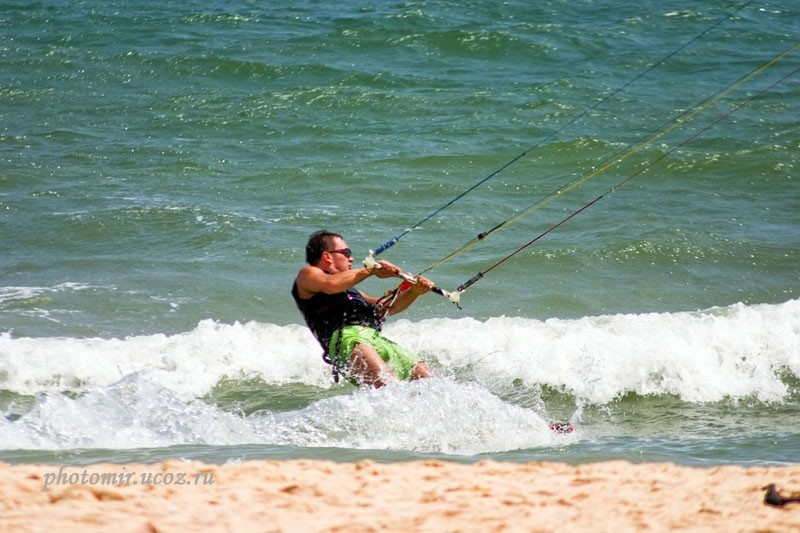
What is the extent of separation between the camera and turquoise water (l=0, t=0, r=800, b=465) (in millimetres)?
6984

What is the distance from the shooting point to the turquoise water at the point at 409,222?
6.98m

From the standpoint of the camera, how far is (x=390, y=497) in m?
4.83

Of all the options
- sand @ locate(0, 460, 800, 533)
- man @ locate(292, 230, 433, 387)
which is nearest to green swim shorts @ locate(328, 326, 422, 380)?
man @ locate(292, 230, 433, 387)

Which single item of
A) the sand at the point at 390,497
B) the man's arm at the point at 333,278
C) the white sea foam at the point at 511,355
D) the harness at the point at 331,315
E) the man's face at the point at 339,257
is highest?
the man's face at the point at 339,257

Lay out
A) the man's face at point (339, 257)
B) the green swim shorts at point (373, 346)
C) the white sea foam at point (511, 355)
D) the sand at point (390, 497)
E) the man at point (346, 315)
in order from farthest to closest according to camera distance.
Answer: the white sea foam at point (511, 355), the man's face at point (339, 257), the green swim shorts at point (373, 346), the man at point (346, 315), the sand at point (390, 497)

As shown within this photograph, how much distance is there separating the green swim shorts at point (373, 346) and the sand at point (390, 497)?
1.62 m

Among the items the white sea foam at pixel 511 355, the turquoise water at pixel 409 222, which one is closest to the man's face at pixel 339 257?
the turquoise water at pixel 409 222

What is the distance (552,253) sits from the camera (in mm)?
12070

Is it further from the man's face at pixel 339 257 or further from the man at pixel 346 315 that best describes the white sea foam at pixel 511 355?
the man's face at pixel 339 257

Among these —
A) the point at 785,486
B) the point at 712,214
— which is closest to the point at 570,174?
the point at 712,214

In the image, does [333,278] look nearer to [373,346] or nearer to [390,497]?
[373,346]

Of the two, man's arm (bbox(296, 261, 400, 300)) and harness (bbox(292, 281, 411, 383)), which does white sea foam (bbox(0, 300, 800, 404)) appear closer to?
harness (bbox(292, 281, 411, 383))

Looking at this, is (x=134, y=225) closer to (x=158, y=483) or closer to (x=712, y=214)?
(x=712, y=214)

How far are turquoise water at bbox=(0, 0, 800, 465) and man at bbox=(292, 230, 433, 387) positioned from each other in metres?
0.27
